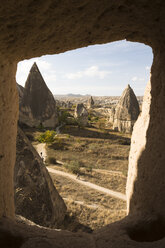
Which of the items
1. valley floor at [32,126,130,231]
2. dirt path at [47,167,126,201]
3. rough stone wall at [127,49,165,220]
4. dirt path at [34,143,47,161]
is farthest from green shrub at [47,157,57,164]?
rough stone wall at [127,49,165,220]

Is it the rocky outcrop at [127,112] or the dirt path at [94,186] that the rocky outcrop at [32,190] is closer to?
the dirt path at [94,186]

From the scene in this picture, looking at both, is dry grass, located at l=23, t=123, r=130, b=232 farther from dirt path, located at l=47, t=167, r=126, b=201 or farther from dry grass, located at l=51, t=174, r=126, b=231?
dirt path, located at l=47, t=167, r=126, b=201

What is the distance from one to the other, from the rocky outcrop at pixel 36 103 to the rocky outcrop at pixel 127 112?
873cm

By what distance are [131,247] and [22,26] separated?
7.28 ft

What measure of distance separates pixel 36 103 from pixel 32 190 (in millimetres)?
18551

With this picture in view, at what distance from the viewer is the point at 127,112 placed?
76.9 feet

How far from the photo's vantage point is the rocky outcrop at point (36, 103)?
21062mm

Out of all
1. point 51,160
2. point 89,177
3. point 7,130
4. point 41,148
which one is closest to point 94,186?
point 89,177

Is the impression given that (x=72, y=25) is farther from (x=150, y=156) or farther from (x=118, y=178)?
(x=118, y=178)

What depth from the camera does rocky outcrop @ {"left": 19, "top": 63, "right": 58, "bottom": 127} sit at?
69.1 feet

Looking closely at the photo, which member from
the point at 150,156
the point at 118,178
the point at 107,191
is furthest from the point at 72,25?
the point at 118,178

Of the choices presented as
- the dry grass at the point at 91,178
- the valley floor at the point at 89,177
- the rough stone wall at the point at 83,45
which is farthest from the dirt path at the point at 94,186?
the rough stone wall at the point at 83,45

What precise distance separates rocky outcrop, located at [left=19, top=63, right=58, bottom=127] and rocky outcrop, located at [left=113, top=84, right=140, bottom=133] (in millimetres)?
8729

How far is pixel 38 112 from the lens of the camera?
69.6 ft
